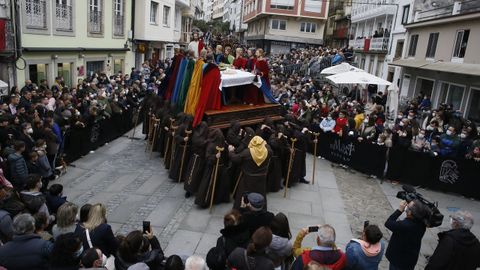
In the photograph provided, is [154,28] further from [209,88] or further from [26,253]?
[26,253]

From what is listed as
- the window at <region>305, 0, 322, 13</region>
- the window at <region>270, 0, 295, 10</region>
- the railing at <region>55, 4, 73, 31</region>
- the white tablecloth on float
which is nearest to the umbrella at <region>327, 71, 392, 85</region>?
the white tablecloth on float

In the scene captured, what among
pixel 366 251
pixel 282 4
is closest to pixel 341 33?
pixel 282 4

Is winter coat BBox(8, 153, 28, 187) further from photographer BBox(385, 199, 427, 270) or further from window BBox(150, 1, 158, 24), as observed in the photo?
window BBox(150, 1, 158, 24)

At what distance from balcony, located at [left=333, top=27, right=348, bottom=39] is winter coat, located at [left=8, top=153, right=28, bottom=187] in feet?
137

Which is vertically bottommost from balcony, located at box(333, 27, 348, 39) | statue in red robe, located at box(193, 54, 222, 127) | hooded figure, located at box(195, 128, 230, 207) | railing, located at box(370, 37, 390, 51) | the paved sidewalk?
the paved sidewalk

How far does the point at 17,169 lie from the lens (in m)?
7.24

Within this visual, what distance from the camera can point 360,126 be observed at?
12828 mm

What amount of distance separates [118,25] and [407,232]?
66.0ft

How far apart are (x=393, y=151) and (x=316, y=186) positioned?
2.51m

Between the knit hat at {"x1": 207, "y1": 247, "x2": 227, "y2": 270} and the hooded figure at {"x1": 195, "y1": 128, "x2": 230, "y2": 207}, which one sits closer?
the knit hat at {"x1": 207, "y1": 247, "x2": 227, "y2": 270}

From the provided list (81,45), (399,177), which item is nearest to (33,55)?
(81,45)

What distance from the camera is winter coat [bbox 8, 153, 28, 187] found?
7203 millimetres

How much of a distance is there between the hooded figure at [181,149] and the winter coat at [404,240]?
551cm

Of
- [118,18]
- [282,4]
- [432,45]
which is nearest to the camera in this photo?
[432,45]
